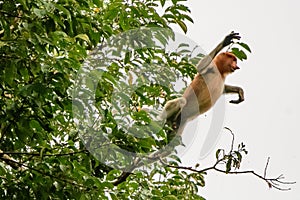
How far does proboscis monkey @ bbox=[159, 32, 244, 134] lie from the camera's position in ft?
6.15

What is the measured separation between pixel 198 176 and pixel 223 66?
0.43 m

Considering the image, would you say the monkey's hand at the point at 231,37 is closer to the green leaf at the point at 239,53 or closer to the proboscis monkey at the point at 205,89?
the green leaf at the point at 239,53

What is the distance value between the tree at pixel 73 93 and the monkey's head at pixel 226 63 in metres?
0.20

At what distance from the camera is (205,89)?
6.19 feet

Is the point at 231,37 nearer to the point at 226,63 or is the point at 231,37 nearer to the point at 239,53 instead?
the point at 239,53

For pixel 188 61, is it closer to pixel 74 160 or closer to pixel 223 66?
pixel 223 66

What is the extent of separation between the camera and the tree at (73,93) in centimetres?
131

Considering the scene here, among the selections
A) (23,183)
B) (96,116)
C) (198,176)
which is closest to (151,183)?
(198,176)

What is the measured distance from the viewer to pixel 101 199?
4.50 feet

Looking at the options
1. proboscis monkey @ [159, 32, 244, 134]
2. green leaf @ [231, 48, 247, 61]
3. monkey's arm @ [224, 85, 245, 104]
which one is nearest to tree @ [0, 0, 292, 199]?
green leaf @ [231, 48, 247, 61]

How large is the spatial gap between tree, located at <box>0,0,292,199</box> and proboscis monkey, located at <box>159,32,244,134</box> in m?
0.15

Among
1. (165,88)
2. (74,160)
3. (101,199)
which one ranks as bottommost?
(101,199)

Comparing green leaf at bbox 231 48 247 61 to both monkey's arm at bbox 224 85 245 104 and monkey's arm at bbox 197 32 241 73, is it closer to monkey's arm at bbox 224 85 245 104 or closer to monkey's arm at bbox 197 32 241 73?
monkey's arm at bbox 197 32 241 73

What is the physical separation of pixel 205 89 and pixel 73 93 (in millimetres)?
650
